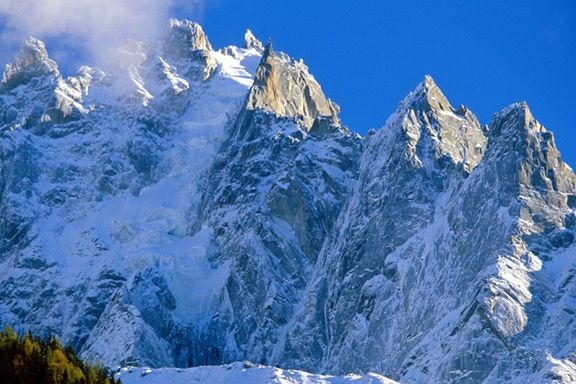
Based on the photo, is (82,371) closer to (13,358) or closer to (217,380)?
(13,358)

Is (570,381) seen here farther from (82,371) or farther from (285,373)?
(82,371)

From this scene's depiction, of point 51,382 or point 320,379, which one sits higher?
point 320,379

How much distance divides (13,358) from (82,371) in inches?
280

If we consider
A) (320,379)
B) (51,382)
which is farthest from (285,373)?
(51,382)

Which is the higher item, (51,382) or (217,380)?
(217,380)

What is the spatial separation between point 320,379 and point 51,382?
43.9 meters

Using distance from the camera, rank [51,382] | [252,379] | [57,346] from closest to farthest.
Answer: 1. [51,382]
2. [57,346]
3. [252,379]

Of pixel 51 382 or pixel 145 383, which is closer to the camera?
pixel 51 382

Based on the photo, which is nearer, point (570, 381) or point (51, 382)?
point (51, 382)

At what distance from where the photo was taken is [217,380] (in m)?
200

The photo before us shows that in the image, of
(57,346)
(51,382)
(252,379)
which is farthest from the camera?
(252,379)

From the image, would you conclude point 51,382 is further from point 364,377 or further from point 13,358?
point 364,377

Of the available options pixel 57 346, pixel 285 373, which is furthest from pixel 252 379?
pixel 57 346

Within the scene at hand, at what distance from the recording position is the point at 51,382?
532 ft
